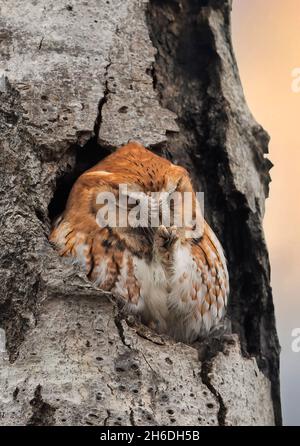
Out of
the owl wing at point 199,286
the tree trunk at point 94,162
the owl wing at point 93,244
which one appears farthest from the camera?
the owl wing at point 199,286

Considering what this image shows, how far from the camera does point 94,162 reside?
3.85 metres

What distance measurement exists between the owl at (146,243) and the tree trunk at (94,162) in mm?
143

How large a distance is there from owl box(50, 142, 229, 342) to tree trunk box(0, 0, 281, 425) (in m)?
0.14

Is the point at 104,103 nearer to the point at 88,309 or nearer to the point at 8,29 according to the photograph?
the point at 8,29

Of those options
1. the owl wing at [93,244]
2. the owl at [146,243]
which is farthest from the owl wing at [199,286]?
the owl wing at [93,244]

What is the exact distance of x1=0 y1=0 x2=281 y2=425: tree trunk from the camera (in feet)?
9.32

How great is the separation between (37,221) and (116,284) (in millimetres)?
367

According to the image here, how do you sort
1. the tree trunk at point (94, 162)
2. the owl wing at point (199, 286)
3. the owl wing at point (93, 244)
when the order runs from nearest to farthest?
the tree trunk at point (94, 162) → the owl wing at point (93, 244) → the owl wing at point (199, 286)

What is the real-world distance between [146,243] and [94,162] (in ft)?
1.83

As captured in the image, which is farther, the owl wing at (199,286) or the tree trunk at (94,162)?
the owl wing at (199,286)

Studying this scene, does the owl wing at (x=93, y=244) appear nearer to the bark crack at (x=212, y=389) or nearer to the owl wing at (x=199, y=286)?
the owl wing at (x=199, y=286)

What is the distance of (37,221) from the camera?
10.6 ft

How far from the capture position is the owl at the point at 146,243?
3.37 meters

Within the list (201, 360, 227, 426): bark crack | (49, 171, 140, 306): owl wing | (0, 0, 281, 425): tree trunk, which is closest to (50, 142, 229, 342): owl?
(49, 171, 140, 306): owl wing
